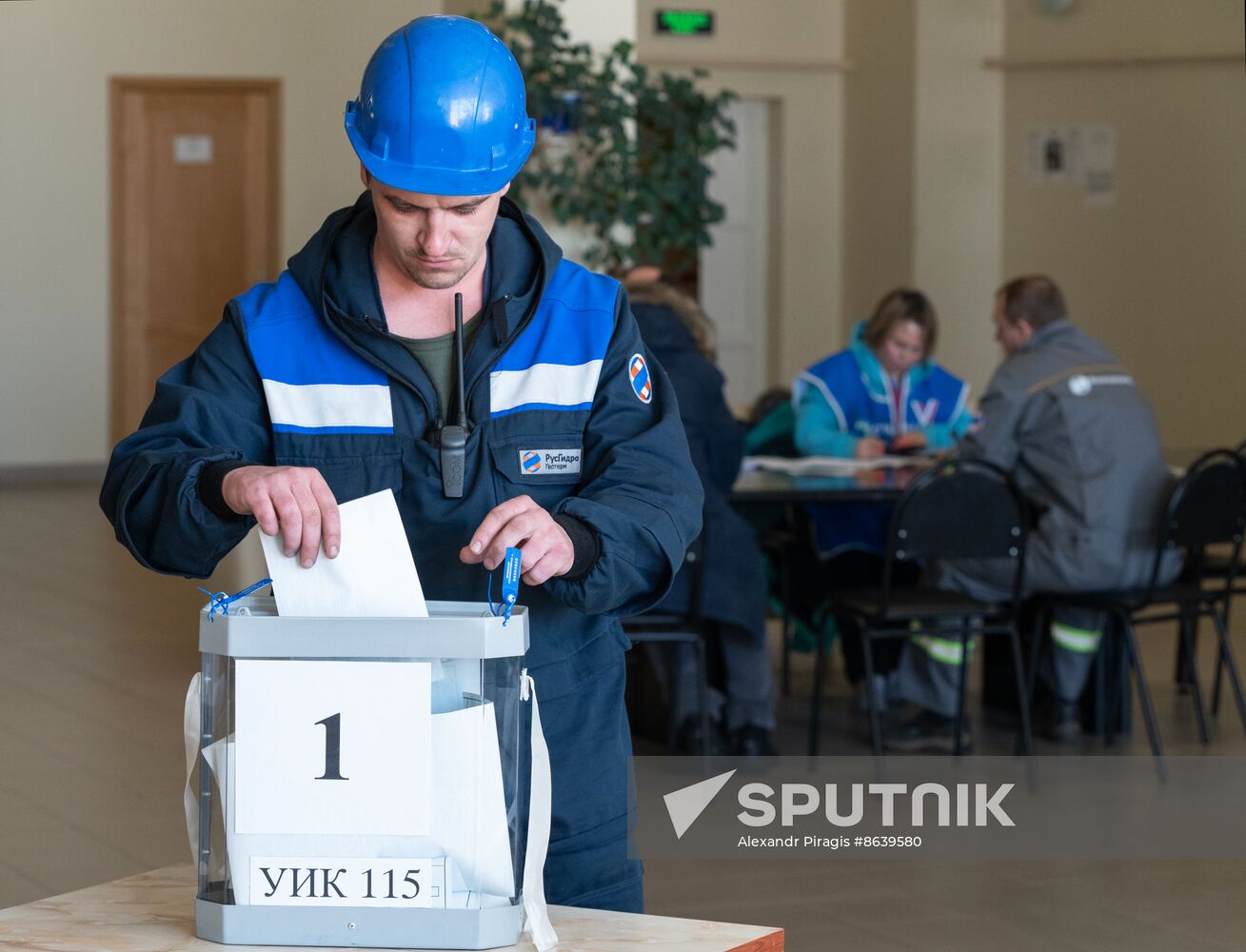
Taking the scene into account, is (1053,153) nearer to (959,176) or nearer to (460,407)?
(959,176)

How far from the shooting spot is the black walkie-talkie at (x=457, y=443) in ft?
4.85

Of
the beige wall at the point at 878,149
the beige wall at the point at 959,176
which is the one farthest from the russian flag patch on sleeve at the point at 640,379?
the beige wall at the point at 878,149

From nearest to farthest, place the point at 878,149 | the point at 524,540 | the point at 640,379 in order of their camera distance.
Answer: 1. the point at 524,540
2. the point at 640,379
3. the point at 878,149

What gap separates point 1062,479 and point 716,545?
102 cm

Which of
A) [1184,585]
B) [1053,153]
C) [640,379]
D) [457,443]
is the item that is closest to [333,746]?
[457,443]

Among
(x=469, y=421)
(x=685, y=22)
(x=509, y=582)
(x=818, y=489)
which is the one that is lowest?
(x=818, y=489)

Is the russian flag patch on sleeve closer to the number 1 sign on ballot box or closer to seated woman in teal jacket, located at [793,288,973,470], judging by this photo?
the number 1 sign on ballot box

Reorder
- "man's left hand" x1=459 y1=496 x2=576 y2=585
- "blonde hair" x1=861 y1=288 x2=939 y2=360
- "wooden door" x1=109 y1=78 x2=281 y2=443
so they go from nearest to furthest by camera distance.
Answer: "man's left hand" x1=459 y1=496 x2=576 y2=585 → "blonde hair" x1=861 y1=288 x2=939 y2=360 → "wooden door" x1=109 y1=78 x2=281 y2=443

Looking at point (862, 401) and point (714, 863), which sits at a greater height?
point (862, 401)

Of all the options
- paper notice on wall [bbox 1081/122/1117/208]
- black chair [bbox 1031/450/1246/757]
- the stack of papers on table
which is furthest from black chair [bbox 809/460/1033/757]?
paper notice on wall [bbox 1081/122/1117/208]

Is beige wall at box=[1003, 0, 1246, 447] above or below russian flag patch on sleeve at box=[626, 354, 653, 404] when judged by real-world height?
above

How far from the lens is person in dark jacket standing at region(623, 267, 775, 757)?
171 inches

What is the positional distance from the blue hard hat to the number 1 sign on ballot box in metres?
0.44

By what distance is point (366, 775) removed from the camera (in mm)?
1201
